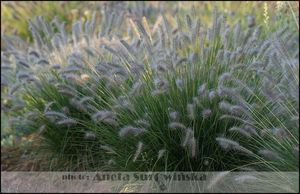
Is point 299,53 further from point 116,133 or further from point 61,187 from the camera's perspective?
point 61,187

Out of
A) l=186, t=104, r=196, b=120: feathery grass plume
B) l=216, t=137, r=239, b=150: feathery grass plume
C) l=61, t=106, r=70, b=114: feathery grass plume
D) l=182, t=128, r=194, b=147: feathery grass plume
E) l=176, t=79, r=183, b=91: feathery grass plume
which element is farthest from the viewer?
l=61, t=106, r=70, b=114: feathery grass plume

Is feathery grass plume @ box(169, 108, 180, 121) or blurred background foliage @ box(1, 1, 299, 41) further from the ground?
blurred background foliage @ box(1, 1, 299, 41)

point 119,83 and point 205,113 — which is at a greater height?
point 119,83

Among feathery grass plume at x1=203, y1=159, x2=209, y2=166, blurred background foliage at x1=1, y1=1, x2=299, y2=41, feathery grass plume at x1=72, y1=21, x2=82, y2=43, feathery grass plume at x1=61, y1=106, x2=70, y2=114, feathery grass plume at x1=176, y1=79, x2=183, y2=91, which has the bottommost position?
feathery grass plume at x1=203, y1=159, x2=209, y2=166

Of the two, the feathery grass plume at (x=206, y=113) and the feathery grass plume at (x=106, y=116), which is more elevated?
the feathery grass plume at (x=106, y=116)

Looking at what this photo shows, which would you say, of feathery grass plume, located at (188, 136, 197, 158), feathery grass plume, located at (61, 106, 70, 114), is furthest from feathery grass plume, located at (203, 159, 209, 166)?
feathery grass plume, located at (61, 106, 70, 114)

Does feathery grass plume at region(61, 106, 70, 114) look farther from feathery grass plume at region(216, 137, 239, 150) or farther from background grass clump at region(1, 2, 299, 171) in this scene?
feathery grass plume at region(216, 137, 239, 150)

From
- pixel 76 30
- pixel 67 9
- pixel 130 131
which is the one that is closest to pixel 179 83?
pixel 130 131

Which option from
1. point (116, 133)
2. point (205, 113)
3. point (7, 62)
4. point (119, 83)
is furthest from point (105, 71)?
point (7, 62)

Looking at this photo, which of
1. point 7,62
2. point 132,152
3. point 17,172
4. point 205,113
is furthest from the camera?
point 7,62

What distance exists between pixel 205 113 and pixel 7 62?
10.4 ft

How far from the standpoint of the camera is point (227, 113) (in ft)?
12.5

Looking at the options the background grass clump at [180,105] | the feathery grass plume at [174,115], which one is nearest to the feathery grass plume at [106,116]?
the background grass clump at [180,105]

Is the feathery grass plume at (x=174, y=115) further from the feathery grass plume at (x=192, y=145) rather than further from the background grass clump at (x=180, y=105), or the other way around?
the feathery grass plume at (x=192, y=145)
